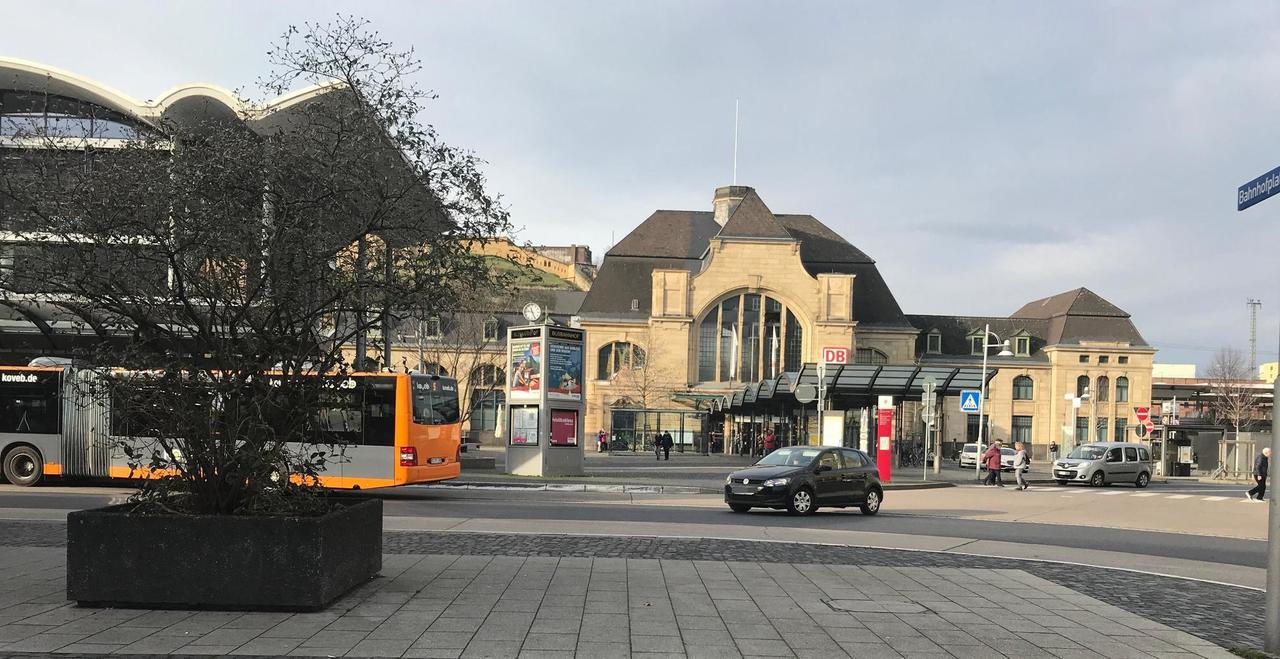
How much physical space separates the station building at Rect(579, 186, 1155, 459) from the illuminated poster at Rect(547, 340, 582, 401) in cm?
2430

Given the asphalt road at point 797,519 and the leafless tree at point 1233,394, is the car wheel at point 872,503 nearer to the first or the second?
the asphalt road at point 797,519

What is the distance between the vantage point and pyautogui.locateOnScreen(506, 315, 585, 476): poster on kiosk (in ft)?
102

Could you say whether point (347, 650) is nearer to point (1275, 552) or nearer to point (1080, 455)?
point (1275, 552)

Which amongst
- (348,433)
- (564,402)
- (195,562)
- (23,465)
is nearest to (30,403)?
(23,465)

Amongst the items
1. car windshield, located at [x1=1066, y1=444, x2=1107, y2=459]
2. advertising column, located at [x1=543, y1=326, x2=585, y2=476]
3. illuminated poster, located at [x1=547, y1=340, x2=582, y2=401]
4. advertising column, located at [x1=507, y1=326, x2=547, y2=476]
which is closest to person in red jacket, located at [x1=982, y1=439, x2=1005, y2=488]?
car windshield, located at [x1=1066, y1=444, x2=1107, y2=459]

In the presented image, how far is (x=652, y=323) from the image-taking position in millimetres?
72000

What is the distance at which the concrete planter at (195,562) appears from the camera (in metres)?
8.00

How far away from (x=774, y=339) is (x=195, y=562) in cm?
6583

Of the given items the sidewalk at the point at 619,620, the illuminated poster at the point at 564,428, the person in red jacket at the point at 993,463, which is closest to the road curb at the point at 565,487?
the illuminated poster at the point at 564,428

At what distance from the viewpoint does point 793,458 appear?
2105cm

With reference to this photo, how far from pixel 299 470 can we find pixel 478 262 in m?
2.47

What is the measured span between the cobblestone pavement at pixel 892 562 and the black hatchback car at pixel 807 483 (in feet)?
18.6

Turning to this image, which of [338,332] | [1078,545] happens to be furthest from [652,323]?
[338,332]

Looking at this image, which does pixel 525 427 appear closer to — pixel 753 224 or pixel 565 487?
pixel 565 487
